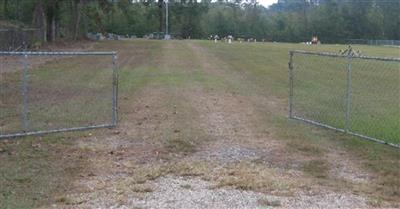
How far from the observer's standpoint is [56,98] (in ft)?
52.8

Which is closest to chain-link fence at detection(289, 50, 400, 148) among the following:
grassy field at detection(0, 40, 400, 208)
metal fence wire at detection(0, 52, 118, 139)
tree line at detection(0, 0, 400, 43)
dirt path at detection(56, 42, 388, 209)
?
grassy field at detection(0, 40, 400, 208)

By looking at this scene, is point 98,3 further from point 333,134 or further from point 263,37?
point 263,37

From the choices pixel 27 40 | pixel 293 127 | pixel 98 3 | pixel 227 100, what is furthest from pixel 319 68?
pixel 98 3

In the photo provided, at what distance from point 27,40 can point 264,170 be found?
3790 cm

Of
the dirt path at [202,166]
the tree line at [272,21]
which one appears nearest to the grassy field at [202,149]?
the dirt path at [202,166]

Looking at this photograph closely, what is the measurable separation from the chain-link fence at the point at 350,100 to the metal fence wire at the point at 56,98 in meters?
4.29

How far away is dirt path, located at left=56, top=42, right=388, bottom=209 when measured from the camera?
7.19 m

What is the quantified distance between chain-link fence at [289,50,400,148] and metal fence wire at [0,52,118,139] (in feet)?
14.1

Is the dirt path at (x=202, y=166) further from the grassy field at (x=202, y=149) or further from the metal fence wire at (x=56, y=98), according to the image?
the metal fence wire at (x=56, y=98)

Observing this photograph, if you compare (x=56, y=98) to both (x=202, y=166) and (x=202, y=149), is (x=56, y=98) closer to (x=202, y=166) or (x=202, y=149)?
(x=202, y=149)

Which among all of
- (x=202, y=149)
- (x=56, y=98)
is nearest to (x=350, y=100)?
(x=202, y=149)

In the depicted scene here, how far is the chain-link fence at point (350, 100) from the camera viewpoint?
38.5 feet

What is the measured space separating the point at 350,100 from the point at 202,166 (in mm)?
6278

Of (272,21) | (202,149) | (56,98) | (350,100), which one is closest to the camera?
(202,149)
